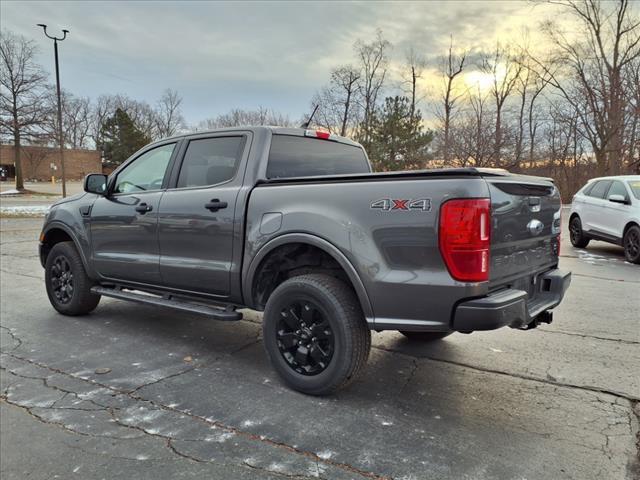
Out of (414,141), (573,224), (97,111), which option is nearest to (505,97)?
(414,141)

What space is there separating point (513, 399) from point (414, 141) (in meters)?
29.8

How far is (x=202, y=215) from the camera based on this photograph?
3.78 metres

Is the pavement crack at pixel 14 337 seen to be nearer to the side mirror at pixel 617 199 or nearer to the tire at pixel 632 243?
the tire at pixel 632 243

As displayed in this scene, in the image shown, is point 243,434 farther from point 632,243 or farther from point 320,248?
point 632,243

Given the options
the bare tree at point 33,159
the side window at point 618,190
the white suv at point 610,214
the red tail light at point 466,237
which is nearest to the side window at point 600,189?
the white suv at point 610,214

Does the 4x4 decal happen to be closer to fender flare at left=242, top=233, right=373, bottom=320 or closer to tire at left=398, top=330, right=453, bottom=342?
fender flare at left=242, top=233, right=373, bottom=320

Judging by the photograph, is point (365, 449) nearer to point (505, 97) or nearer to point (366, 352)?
point (366, 352)

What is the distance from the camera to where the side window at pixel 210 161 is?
385 centimetres

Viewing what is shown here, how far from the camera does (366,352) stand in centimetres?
307

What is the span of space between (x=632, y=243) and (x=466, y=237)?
7892 mm

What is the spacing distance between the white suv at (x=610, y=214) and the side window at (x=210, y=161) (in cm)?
811

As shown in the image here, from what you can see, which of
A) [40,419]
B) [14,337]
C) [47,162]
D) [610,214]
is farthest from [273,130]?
[47,162]

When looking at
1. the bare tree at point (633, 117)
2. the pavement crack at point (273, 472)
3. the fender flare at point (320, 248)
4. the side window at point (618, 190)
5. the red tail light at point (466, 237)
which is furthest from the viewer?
the bare tree at point (633, 117)

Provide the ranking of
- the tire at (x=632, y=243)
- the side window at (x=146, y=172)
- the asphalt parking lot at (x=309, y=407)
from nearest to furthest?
A: the asphalt parking lot at (x=309, y=407)
the side window at (x=146, y=172)
the tire at (x=632, y=243)
